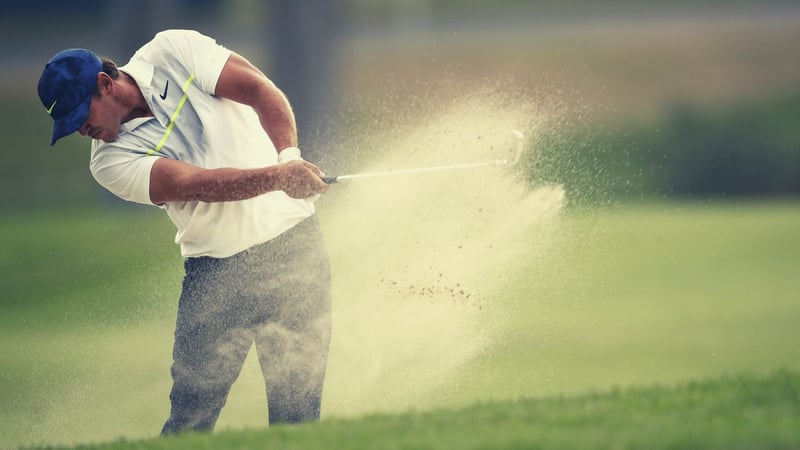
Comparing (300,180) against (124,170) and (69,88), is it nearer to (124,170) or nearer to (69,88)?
(124,170)

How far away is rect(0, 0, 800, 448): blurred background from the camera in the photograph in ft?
27.7

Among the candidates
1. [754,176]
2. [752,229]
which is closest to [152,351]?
[752,229]

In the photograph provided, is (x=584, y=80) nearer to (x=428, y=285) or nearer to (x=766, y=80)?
(x=766, y=80)

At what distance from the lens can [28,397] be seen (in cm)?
785

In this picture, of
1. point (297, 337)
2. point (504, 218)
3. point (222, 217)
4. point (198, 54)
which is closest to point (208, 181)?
point (222, 217)

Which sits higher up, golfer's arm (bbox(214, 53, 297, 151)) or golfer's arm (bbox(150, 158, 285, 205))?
golfer's arm (bbox(214, 53, 297, 151))

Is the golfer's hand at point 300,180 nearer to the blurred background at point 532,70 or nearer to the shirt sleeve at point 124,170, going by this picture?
the shirt sleeve at point 124,170

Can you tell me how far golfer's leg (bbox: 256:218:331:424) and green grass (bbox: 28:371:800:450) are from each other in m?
0.20

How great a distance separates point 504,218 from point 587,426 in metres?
2.73

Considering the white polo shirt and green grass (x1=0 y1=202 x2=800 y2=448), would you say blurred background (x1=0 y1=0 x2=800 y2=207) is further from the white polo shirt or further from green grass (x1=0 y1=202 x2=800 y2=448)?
the white polo shirt

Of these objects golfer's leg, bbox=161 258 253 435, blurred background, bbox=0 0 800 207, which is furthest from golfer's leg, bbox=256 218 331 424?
blurred background, bbox=0 0 800 207

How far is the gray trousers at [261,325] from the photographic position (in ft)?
18.7

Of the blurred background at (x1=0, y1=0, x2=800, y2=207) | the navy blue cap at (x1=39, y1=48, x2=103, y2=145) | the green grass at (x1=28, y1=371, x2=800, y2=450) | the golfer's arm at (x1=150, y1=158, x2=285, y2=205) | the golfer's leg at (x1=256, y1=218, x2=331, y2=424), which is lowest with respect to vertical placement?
the green grass at (x1=28, y1=371, x2=800, y2=450)

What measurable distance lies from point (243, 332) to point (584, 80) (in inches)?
765
